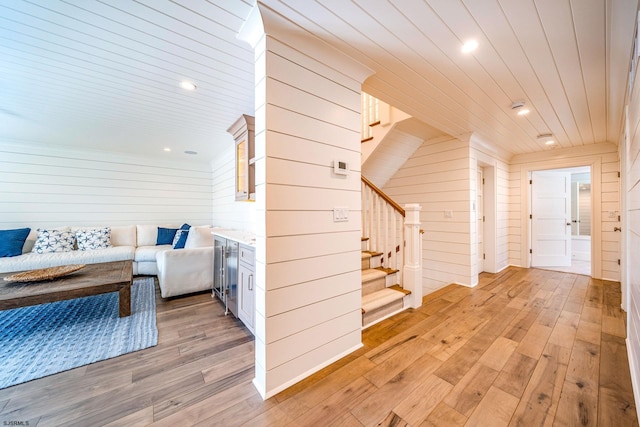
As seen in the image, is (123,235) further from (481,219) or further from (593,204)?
(593,204)

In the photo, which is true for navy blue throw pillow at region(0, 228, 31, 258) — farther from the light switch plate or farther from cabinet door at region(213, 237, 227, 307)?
the light switch plate

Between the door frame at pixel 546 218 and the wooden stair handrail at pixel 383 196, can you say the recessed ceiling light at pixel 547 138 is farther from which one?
the wooden stair handrail at pixel 383 196

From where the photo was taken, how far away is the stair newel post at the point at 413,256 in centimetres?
271

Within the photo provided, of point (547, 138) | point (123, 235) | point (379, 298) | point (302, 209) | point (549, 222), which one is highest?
point (547, 138)

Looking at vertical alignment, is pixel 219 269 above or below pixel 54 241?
below

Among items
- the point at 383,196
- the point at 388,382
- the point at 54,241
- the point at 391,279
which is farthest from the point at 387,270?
the point at 54,241

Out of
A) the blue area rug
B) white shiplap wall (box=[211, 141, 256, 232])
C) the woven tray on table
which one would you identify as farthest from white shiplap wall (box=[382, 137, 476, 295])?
the woven tray on table

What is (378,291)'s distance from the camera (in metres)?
2.65

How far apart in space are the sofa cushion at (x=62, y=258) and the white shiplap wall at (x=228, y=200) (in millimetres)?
1692

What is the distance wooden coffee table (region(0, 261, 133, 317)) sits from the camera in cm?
216

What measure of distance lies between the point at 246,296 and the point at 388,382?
1.38 meters

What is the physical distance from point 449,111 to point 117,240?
6001mm

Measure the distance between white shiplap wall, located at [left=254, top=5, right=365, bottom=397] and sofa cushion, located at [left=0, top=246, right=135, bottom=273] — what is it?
3936mm

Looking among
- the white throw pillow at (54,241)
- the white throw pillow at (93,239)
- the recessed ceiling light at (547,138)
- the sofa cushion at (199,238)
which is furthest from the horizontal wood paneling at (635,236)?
the white throw pillow at (54,241)
